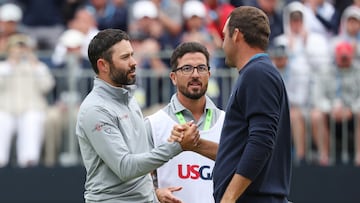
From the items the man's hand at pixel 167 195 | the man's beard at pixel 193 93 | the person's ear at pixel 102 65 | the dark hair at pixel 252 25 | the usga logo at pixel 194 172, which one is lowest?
the man's hand at pixel 167 195

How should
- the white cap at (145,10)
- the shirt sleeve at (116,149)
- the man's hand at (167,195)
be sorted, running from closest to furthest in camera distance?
the shirt sleeve at (116,149), the man's hand at (167,195), the white cap at (145,10)

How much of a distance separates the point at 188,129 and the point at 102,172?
70cm

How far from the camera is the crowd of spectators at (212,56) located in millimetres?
13688

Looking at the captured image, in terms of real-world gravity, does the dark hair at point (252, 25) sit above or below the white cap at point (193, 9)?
above

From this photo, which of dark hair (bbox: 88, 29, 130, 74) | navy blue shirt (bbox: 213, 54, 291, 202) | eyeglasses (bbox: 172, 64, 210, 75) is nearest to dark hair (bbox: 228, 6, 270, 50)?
navy blue shirt (bbox: 213, 54, 291, 202)

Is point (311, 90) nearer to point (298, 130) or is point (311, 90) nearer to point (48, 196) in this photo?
point (298, 130)

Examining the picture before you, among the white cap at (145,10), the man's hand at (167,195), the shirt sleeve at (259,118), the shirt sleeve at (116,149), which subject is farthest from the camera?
the white cap at (145,10)

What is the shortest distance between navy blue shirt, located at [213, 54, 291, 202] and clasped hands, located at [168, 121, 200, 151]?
488mm

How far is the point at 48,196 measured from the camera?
14234 millimetres

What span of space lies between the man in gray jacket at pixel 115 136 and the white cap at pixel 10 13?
743 cm

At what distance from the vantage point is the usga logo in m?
7.93

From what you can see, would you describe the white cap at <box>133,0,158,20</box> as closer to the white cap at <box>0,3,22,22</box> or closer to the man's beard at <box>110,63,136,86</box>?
the white cap at <box>0,3,22,22</box>

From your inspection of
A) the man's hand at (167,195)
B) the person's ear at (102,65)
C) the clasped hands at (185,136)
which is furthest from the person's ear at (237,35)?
the man's hand at (167,195)

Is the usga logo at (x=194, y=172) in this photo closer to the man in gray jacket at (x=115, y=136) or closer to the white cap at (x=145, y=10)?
the man in gray jacket at (x=115, y=136)
